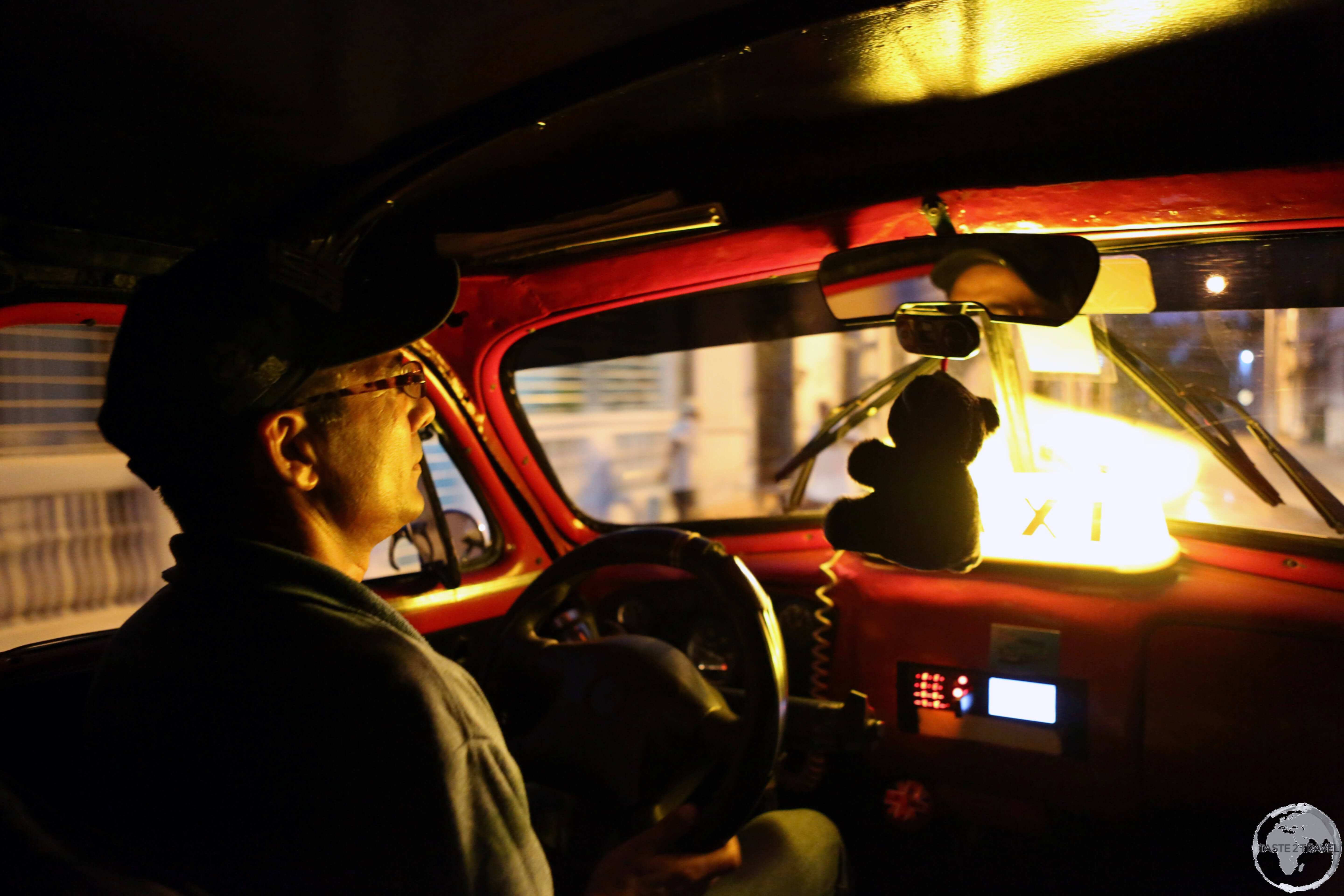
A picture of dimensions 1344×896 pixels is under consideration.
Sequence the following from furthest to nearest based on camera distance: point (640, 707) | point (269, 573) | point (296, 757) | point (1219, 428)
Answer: point (1219, 428) → point (640, 707) → point (269, 573) → point (296, 757)

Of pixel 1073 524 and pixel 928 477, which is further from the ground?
pixel 928 477

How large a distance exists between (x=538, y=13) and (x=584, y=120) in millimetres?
378

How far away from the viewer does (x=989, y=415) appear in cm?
182

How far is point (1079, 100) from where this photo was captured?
161cm

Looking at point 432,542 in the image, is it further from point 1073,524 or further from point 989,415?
point 1073,524

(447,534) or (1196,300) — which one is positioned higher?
(1196,300)

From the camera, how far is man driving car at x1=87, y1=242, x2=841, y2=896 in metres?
1.01

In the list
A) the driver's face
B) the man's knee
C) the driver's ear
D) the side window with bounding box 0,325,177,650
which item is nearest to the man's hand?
the man's knee

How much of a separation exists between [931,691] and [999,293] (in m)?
1.13

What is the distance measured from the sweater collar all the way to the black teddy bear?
3.48 feet

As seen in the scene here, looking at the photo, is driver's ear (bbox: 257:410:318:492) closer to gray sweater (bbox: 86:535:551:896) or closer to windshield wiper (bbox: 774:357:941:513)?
gray sweater (bbox: 86:535:551:896)

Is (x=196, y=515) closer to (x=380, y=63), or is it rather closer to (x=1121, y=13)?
(x=380, y=63)

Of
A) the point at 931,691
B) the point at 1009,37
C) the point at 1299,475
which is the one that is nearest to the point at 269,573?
the point at 1009,37

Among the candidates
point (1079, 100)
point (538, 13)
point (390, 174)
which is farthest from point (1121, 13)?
point (390, 174)
